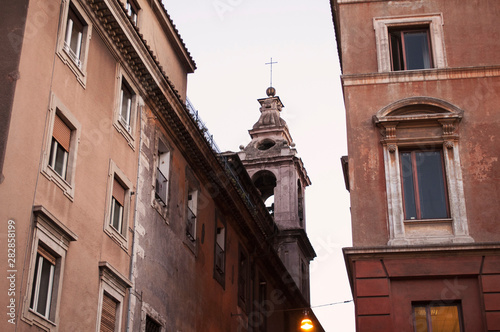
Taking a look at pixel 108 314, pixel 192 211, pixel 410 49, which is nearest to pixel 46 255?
pixel 108 314

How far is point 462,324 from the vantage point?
1861 cm

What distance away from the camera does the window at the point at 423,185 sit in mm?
19859

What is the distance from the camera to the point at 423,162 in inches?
806

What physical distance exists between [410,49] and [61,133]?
973 cm

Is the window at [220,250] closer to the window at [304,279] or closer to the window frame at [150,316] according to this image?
the window frame at [150,316]

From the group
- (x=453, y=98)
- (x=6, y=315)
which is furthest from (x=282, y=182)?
(x=6, y=315)

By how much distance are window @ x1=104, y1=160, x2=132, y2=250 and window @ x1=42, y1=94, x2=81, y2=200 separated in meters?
1.94

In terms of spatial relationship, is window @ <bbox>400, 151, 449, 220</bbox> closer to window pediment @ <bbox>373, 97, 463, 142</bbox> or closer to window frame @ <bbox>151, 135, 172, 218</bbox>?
window pediment @ <bbox>373, 97, 463, 142</bbox>

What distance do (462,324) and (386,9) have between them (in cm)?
879

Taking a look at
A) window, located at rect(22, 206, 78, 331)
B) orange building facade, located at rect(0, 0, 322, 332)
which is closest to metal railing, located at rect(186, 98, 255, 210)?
orange building facade, located at rect(0, 0, 322, 332)

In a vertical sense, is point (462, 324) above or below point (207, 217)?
below

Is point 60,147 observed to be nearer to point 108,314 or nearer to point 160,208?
point 108,314

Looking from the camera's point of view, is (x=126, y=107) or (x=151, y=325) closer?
(x=151, y=325)

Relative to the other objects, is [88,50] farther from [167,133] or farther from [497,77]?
[497,77]
